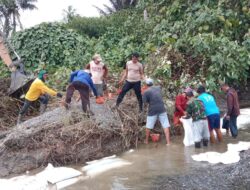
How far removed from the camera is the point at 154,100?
10.3 m

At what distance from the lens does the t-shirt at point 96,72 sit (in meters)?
11.4

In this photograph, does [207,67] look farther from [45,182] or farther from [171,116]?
[45,182]

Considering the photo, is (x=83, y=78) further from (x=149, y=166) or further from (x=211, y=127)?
(x=211, y=127)

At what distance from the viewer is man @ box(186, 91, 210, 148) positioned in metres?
9.80

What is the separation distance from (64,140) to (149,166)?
1.98 metres

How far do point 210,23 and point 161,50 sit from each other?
189cm

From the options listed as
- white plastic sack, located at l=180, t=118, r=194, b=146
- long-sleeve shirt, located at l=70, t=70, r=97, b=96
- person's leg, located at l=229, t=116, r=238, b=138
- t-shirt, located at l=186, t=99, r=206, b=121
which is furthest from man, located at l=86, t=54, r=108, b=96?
person's leg, located at l=229, t=116, r=238, b=138

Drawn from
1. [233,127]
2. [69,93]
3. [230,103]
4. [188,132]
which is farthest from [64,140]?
[233,127]

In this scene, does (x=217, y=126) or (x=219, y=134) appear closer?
(x=217, y=126)

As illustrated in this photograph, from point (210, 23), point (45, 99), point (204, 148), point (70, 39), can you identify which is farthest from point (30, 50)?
point (204, 148)

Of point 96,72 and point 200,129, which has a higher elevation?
point 96,72

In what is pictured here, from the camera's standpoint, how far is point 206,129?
9.90 metres

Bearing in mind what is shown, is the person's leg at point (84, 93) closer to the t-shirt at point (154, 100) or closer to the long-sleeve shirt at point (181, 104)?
the t-shirt at point (154, 100)

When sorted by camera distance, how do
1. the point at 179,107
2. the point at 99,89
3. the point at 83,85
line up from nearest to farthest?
the point at 83,85
the point at 179,107
the point at 99,89
